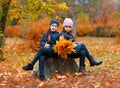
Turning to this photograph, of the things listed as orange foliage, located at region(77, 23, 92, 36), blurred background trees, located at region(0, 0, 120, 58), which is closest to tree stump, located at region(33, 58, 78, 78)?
blurred background trees, located at region(0, 0, 120, 58)

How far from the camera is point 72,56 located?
9.20 meters

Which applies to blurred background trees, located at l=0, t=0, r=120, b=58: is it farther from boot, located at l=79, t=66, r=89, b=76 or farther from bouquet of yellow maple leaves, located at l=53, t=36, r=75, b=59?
boot, located at l=79, t=66, r=89, b=76

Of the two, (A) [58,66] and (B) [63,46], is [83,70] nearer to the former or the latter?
(A) [58,66]

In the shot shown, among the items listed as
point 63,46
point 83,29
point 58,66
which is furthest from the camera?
point 83,29

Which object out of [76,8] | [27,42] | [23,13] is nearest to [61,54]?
[23,13]

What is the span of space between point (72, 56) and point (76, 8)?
2230 centimetres

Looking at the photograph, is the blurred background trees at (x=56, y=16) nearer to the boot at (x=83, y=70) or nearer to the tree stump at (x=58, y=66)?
the tree stump at (x=58, y=66)

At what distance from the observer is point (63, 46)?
28.7 feet

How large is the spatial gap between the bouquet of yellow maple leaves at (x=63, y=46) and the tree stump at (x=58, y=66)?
1.69ft

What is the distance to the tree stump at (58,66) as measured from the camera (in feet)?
30.1

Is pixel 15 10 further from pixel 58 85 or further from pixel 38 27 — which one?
pixel 38 27

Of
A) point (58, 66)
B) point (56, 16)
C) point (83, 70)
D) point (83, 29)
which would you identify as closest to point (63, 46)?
point (58, 66)

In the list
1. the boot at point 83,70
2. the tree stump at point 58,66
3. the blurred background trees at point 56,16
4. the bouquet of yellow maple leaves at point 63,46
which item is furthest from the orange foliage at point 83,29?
the bouquet of yellow maple leaves at point 63,46

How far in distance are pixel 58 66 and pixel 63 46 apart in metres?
0.74
